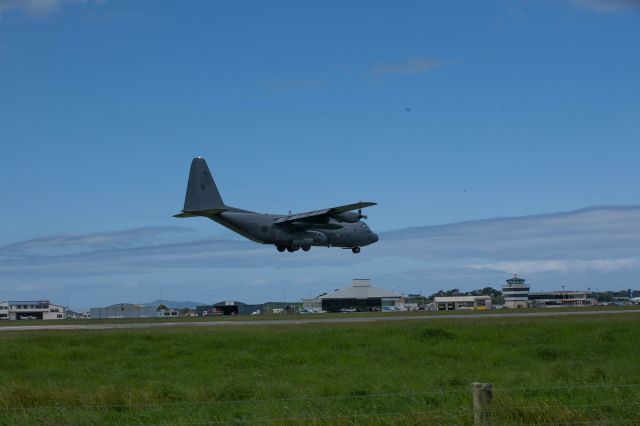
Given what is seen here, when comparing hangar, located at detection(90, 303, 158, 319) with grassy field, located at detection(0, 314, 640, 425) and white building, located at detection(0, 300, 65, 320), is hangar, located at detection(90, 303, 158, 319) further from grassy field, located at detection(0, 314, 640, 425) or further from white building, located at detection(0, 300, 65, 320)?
grassy field, located at detection(0, 314, 640, 425)

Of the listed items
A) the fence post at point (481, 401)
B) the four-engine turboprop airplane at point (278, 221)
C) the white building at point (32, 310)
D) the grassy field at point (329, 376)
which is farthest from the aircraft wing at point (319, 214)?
the white building at point (32, 310)

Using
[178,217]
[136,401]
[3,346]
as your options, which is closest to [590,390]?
[136,401]

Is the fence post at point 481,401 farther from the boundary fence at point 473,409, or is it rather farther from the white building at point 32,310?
the white building at point 32,310

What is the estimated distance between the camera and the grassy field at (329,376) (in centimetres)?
1889

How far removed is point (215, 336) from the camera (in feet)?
143

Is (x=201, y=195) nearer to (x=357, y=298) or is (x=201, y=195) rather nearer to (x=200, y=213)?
(x=200, y=213)

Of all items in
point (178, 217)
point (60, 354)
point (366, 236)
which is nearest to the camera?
point (60, 354)

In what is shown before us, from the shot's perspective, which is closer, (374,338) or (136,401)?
(136,401)

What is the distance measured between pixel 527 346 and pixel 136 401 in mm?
22736

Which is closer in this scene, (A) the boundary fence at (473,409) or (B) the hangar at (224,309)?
(A) the boundary fence at (473,409)

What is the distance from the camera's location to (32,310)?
184 metres

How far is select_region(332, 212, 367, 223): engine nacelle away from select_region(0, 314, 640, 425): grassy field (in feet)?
82.3

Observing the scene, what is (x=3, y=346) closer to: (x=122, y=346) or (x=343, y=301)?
(x=122, y=346)

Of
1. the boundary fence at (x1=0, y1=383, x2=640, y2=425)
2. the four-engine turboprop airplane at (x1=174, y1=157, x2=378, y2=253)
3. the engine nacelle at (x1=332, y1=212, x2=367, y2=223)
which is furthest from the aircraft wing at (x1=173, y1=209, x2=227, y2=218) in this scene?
the boundary fence at (x1=0, y1=383, x2=640, y2=425)
